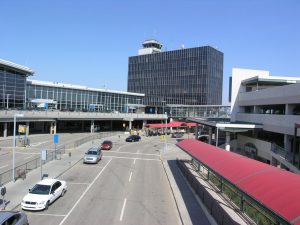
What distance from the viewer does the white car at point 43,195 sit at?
22.3m

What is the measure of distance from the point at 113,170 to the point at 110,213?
1650cm

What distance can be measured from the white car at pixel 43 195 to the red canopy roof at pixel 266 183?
414 inches

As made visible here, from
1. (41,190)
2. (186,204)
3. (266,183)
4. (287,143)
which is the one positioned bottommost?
(186,204)

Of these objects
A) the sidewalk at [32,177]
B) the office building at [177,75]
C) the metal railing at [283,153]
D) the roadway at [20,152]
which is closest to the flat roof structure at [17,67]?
the roadway at [20,152]

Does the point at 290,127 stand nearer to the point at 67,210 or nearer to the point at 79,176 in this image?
the point at 79,176

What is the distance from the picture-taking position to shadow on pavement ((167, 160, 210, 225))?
826 inches

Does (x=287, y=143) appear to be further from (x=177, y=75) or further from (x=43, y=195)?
(x=177, y=75)

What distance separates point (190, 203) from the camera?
2472 cm

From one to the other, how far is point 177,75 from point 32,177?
133 meters

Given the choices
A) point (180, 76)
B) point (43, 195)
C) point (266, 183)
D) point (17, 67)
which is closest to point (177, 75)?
point (180, 76)

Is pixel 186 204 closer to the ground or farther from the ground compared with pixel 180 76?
closer to the ground

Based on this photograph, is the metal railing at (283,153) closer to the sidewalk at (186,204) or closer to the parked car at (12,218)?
the sidewalk at (186,204)

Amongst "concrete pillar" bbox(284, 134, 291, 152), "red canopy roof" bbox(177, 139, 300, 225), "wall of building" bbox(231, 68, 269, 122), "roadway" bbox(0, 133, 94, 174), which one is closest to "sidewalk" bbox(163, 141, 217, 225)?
"red canopy roof" bbox(177, 139, 300, 225)

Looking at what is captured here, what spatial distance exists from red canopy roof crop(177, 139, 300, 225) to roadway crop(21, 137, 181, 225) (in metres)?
4.52
